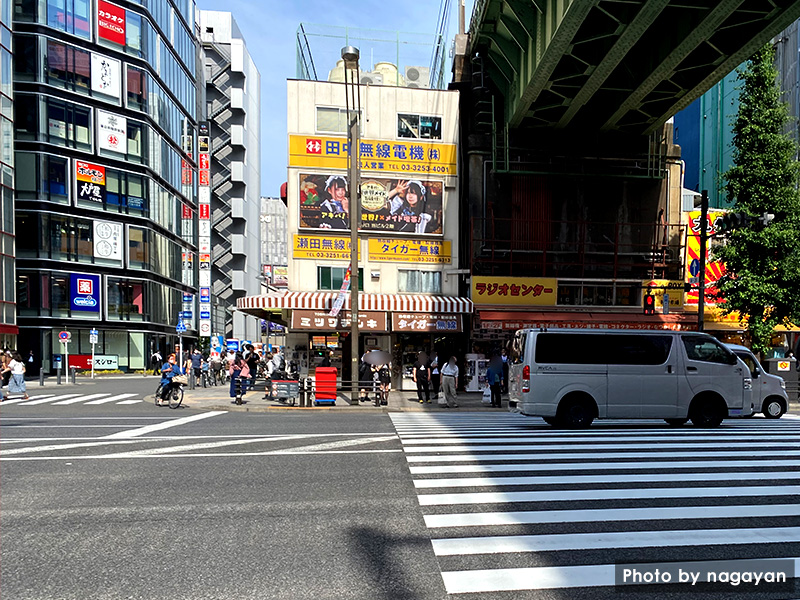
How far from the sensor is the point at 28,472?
8.63m

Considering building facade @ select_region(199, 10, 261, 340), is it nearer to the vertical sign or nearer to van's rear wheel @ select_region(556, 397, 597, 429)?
the vertical sign

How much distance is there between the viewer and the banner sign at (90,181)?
1979 inches

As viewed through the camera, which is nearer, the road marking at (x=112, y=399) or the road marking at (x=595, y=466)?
the road marking at (x=595, y=466)

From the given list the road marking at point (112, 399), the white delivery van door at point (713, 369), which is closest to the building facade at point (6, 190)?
the road marking at point (112, 399)

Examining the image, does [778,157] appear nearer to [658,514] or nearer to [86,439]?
[658,514]

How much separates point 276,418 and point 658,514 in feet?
38.9

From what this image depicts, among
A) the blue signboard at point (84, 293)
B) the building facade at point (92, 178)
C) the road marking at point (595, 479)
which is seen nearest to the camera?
the road marking at point (595, 479)

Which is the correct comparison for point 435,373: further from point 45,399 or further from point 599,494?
point 599,494

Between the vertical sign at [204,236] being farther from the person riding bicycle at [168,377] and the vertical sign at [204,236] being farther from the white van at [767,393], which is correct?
the white van at [767,393]

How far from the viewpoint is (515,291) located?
27094 mm

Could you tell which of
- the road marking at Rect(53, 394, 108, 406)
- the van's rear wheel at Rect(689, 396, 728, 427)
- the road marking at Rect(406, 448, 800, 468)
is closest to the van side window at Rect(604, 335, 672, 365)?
the van's rear wheel at Rect(689, 396, 728, 427)

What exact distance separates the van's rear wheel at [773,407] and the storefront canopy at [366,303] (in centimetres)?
1223

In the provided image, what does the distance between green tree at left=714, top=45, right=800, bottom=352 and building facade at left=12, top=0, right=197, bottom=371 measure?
135ft

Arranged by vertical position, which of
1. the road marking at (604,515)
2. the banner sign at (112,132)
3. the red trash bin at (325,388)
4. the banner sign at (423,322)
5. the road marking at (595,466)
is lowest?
the red trash bin at (325,388)
